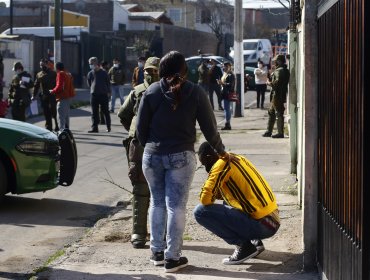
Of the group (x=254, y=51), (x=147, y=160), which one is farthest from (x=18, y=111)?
(x=254, y=51)

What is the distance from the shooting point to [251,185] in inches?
287

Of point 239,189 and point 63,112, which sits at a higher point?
point 63,112

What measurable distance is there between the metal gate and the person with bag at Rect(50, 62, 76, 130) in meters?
12.7

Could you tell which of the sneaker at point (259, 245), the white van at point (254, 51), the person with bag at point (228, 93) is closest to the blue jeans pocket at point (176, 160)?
the sneaker at point (259, 245)

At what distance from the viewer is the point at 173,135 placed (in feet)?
23.7

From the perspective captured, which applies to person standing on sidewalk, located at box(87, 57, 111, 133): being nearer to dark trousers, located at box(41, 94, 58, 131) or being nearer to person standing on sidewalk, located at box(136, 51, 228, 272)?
dark trousers, located at box(41, 94, 58, 131)

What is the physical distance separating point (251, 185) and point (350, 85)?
7.29ft

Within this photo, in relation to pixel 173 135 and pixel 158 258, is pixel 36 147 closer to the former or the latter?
pixel 158 258

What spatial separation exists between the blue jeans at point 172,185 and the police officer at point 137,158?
660 mm

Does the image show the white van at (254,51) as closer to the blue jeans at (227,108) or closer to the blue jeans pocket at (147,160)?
the blue jeans at (227,108)

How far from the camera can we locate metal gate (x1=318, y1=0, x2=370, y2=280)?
4.89 m

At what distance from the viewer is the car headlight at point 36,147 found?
10.4 metres

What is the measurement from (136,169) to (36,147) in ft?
9.01

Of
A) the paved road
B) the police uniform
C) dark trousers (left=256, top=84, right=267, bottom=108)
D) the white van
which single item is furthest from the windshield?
the paved road
